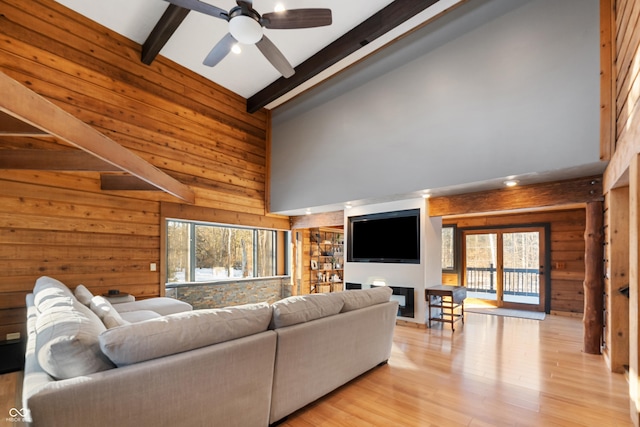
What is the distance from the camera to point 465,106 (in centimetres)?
424

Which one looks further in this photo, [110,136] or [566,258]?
[566,258]

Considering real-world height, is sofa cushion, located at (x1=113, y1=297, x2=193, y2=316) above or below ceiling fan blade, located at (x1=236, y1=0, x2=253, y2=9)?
below

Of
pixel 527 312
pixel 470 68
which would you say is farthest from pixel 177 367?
pixel 527 312

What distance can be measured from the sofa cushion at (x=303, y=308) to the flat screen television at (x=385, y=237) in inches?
112

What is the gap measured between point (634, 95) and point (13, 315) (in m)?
6.53

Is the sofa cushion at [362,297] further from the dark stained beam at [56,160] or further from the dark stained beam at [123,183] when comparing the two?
the dark stained beam at [123,183]

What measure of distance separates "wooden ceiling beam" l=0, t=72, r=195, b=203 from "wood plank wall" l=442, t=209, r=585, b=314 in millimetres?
7430

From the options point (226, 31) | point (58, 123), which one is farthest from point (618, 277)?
Result: point (226, 31)

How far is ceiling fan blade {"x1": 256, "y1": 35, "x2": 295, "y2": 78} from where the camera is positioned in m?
3.30

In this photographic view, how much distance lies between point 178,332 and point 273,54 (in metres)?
3.00

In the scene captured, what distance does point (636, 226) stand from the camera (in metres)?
2.22

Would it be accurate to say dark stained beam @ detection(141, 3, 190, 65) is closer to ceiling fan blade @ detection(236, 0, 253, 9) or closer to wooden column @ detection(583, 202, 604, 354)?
ceiling fan blade @ detection(236, 0, 253, 9)

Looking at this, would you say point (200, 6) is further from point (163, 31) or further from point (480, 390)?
point (480, 390)

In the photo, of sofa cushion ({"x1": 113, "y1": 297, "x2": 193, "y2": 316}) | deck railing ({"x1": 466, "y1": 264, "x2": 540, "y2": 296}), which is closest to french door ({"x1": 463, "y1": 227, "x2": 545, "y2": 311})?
deck railing ({"x1": 466, "y1": 264, "x2": 540, "y2": 296})
